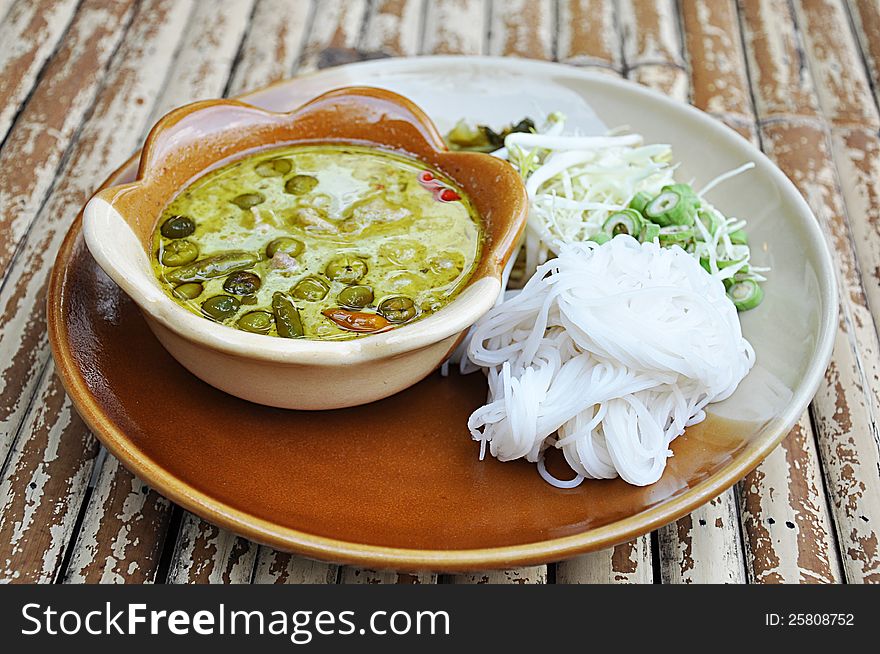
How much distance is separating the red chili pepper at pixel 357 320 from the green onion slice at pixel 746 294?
1.23m

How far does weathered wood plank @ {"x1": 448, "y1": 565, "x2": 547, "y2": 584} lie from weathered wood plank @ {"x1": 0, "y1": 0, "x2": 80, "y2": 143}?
2.97 m

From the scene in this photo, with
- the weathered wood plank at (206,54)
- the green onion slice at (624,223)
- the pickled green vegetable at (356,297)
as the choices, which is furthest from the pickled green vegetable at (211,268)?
the weathered wood plank at (206,54)

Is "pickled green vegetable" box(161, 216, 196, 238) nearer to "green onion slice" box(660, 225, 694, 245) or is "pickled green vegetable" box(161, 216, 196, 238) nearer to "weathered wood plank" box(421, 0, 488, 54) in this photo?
"green onion slice" box(660, 225, 694, 245)

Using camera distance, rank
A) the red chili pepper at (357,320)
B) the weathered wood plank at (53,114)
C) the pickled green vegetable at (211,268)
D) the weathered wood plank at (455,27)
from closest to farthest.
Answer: the red chili pepper at (357,320)
the pickled green vegetable at (211,268)
the weathered wood plank at (53,114)
the weathered wood plank at (455,27)

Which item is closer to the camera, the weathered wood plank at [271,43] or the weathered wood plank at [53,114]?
the weathered wood plank at [53,114]

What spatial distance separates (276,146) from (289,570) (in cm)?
153

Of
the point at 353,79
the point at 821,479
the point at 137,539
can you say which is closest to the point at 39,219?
the point at 353,79

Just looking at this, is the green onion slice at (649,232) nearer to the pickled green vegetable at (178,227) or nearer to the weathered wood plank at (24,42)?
the pickled green vegetable at (178,227)

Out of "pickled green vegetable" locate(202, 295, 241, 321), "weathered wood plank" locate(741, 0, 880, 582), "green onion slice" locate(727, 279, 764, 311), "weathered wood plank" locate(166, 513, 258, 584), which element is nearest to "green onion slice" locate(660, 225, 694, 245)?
"green onion slice" locate(727, 279, 764, 311)

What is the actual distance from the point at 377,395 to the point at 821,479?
4.76 ft

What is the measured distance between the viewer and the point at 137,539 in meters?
2.76

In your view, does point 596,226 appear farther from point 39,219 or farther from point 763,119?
point 39,219

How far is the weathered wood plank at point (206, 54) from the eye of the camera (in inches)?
183

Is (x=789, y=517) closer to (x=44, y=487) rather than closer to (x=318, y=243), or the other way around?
(x=318, y=243)
